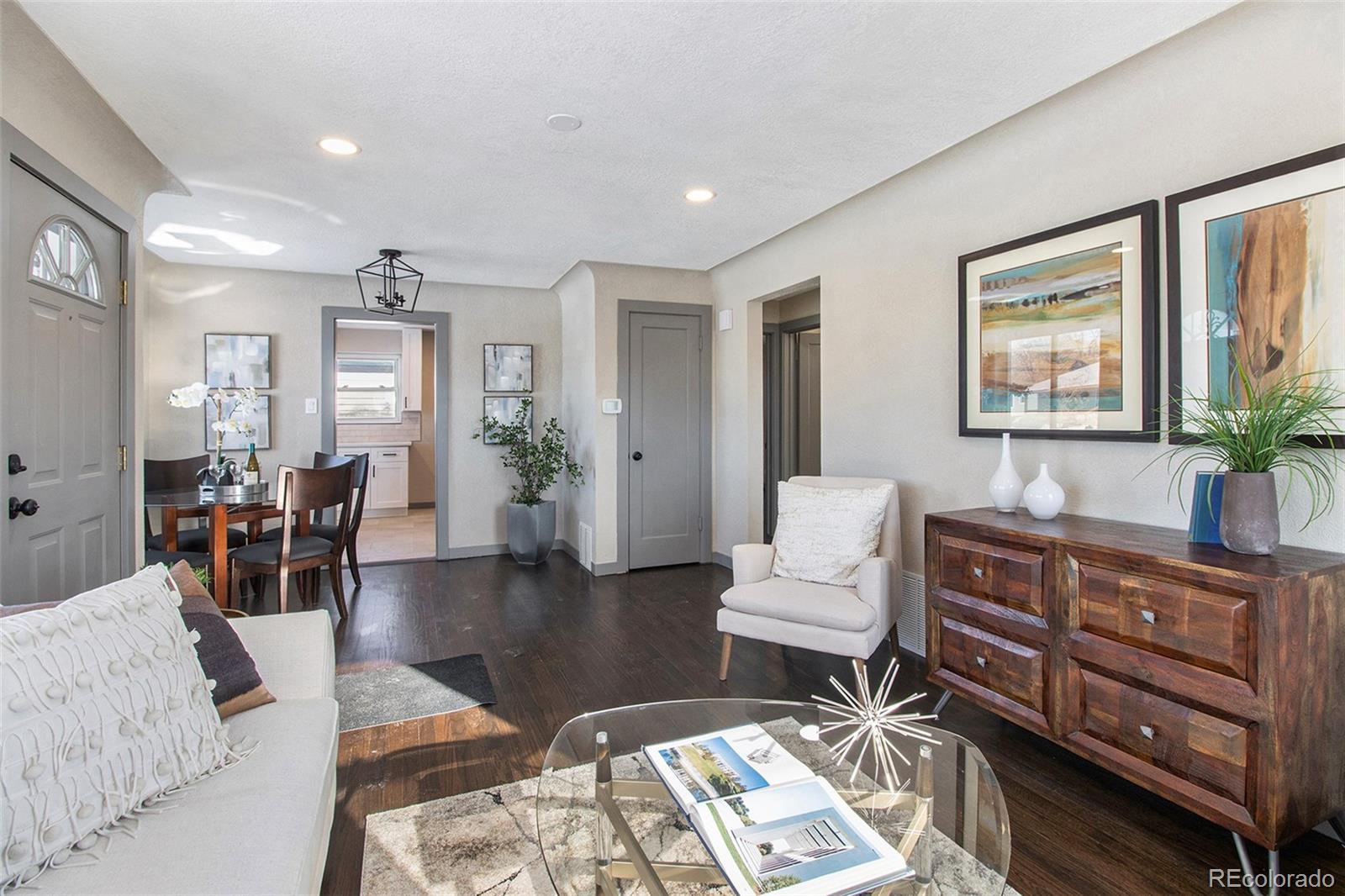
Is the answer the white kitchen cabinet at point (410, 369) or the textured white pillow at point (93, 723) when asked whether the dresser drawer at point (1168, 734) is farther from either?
the white kitchen cabinet at point (410, 369)

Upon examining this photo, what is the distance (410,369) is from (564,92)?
22.3ft

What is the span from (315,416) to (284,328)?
0.73 metres

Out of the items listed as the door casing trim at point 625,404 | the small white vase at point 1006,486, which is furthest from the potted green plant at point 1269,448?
the door casing trim at point 625,404

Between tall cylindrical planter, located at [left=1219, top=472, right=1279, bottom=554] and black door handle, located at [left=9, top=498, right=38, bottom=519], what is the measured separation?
3.49 meters

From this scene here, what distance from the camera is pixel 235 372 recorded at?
16.6ft

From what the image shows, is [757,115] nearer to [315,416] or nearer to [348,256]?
[348,256]

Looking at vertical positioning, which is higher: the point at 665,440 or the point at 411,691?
the point at 665,440

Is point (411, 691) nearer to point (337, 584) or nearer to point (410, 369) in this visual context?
point (337, 584)

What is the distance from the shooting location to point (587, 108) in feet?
7.96

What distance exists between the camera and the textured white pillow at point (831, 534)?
9.84ft

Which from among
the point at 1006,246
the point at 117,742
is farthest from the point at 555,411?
the point at 117,742

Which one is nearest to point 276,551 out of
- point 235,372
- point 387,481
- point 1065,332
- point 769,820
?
point 235,372

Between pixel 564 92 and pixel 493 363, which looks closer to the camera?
pixel 564 92

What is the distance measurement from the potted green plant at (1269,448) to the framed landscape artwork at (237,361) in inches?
227
